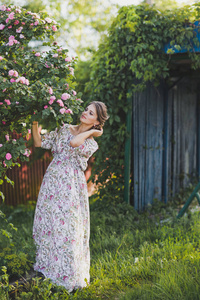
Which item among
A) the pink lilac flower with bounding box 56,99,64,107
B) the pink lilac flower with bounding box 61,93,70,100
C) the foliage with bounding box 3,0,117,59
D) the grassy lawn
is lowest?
the grassy lawn

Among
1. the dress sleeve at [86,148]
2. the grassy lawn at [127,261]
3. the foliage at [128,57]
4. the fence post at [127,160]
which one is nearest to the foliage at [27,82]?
the dress sleeve at [86,148]

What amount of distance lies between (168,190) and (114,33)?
308cm

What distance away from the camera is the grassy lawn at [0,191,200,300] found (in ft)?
8.62

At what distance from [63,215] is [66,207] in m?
0.07

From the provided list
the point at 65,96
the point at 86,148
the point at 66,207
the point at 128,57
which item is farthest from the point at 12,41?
the point at 128,57

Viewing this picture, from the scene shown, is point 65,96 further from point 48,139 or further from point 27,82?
point 48,139

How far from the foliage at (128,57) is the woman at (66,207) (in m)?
1.85

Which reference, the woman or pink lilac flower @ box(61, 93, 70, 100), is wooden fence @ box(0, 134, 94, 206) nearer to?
the woman

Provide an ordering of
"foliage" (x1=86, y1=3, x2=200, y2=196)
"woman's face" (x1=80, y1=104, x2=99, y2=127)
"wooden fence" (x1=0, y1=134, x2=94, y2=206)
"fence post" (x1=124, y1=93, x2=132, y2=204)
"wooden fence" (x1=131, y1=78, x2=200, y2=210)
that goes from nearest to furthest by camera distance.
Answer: "woman's face" (x1=80, y1=104, x2=99, y2=127) < "foliage" (x1=86, y1=3, x2=200, y2=196) < "fence post" (x1=124, y1=93, x2=132, y2=204) < "wooden fence" (x1=131, y1=78, x2=200, y2=210) < "wooden fence" (x1=0, y1=134, x2=94, y2=206)

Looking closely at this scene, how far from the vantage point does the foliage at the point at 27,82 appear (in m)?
2.55

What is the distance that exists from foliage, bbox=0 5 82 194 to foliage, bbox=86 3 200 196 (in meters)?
1.78

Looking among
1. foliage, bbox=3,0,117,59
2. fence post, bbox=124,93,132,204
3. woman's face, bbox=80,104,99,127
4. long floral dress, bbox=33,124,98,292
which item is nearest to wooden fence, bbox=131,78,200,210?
fence post, bbox=124,93,132,204

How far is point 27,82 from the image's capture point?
2.52m

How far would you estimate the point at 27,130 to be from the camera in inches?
115
